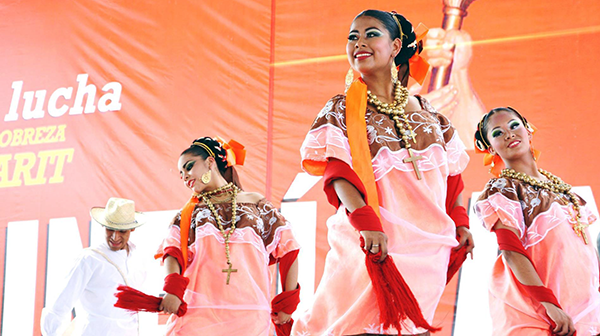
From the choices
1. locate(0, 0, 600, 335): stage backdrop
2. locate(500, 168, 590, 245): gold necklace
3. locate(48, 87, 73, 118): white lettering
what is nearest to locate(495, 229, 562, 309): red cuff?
locate(500, 168, 590, 245): gold necklace

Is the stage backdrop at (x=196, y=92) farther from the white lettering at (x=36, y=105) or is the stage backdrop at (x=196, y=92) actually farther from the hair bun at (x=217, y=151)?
the hair bun at (x=217, y=151)

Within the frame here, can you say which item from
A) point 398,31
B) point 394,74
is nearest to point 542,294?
point 394,74

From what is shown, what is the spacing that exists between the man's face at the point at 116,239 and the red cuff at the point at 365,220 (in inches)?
122

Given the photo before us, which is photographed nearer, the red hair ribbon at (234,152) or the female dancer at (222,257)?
the female dancer at (222,257)

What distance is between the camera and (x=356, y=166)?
219 cm

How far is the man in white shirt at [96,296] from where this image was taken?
4496 millimetres

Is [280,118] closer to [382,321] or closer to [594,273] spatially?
[594,273]

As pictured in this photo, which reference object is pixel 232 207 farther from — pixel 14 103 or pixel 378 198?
pixel 14 103

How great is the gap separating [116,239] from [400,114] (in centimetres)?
301

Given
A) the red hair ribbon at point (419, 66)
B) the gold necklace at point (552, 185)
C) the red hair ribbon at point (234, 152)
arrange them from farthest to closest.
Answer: the red hair ribbon at point (234, 152) < the gold necklace at point (552, 185) < the red hair ribbon at point (419, 66)

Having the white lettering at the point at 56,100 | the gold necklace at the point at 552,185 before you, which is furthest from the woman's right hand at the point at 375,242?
→ the white lettering at the point at 56,100

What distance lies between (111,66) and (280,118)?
157 cm

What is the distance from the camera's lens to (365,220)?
2.04m

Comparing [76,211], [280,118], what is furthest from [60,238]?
[280,118]
